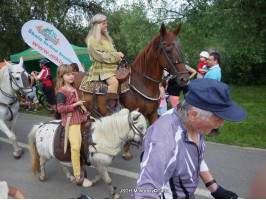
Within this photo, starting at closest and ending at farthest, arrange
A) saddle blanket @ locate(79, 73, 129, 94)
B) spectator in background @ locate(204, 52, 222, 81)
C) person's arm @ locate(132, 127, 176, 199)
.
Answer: person's arm @ locate(132, 127, 176, 199), saddle blanket @ locate(79, 73, 129, 94), spectator in background @ locate(204, 52, 222, 81)

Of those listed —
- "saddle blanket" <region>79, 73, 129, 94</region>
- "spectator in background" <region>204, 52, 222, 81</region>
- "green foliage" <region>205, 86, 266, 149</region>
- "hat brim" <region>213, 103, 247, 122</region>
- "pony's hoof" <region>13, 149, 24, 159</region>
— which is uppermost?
"hat brim" <region>213, 103, 247, 122</region>

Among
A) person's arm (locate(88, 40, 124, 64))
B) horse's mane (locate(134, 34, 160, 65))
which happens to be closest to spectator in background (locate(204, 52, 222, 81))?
horse's mane (locate(134, 34, 160, 65))

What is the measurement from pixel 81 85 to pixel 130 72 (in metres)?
1.09

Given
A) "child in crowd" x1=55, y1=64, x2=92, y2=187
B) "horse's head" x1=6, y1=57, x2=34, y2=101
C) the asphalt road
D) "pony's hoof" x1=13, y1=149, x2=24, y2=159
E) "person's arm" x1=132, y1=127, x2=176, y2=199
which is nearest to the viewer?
"person's arm" x1=132, y1=127, x2=176, y2=199

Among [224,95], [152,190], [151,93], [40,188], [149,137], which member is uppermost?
[224,95]

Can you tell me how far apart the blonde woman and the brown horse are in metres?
0.26

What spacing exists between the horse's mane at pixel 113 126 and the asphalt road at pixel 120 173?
0.90 m

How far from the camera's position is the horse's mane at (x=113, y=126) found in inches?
114

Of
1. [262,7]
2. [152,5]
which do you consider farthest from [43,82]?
[262,7]

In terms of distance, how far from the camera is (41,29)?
20.4 feet

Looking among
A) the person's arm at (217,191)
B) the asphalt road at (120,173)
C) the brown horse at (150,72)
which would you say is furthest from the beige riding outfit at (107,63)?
the person's arm at (217,191)

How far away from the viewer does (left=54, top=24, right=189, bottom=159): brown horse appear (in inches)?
146

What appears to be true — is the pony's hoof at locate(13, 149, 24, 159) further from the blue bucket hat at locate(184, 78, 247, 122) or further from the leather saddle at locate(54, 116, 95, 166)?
the blue bucket hat at locate(184, 78, 247, 122)

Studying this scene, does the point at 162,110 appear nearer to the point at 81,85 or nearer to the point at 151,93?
the point at 151,93
